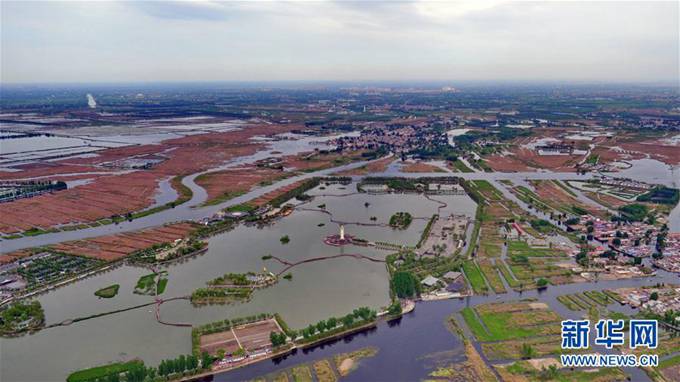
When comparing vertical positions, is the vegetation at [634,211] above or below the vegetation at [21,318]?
above

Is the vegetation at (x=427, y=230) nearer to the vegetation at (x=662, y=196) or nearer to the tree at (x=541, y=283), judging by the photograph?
the tree at (x=541, y=283)

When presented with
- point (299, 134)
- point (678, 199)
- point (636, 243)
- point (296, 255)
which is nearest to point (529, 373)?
point (296, 255)

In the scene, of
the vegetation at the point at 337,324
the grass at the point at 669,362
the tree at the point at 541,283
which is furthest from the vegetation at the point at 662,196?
the vegetation at the point at 337,324

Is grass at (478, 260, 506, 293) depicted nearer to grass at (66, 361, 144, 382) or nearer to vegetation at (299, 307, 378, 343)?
vegetation at (299, 307, 378, 343)

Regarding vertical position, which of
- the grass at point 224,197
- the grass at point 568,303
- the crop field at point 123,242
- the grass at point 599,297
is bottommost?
the grass at point 568,303

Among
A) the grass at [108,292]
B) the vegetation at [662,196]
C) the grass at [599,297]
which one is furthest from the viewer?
the vegetation at [662,196]

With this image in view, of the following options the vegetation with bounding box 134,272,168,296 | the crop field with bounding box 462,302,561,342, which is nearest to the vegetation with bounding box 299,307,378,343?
the crop field with bounding box 462,302,561,342
